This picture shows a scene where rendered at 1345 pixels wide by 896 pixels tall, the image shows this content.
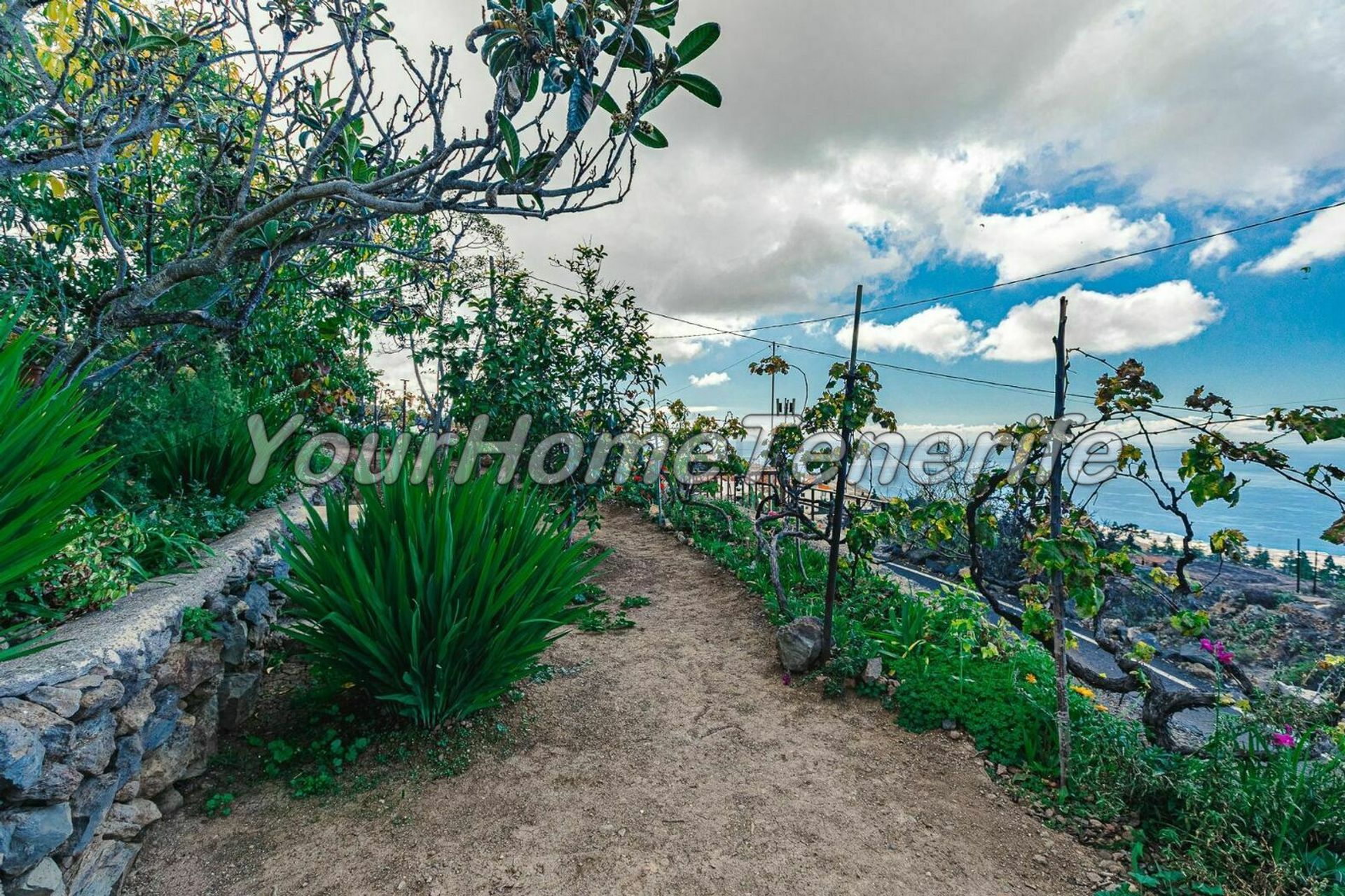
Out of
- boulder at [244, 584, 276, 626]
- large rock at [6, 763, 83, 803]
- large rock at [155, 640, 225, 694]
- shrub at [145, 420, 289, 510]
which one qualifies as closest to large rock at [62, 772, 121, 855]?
large rock at [6, 763, 83, 803]

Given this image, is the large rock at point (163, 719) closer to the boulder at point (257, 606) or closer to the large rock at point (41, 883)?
the large rock at point (41, 883)

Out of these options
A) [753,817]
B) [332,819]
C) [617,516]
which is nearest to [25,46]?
[332,819]

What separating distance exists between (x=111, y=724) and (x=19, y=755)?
0.37m

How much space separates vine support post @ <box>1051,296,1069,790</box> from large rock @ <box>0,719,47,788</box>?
334cm

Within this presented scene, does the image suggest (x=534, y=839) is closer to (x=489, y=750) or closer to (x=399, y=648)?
(x=489, y=750)

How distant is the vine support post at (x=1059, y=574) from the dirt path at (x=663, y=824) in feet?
1.27

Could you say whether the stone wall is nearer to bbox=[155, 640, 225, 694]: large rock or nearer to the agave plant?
bbox=[155, 640, 225, 694]: large rock

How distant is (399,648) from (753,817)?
160 cm

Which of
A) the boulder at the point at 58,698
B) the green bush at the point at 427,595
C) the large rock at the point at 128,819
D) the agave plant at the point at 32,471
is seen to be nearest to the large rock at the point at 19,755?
the boulder at the point at 58,698

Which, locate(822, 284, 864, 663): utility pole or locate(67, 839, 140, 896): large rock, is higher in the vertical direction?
locate(822, 284, 864, 663): utility pole

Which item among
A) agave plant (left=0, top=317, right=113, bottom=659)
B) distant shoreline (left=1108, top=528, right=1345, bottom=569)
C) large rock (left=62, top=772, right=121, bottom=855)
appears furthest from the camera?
distant shoreline (left=1108, top=528, right=1345, bottom=569)

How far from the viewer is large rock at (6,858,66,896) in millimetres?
1402

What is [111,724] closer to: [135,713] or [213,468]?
[135,713]

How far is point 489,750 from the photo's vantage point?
2.55 m
